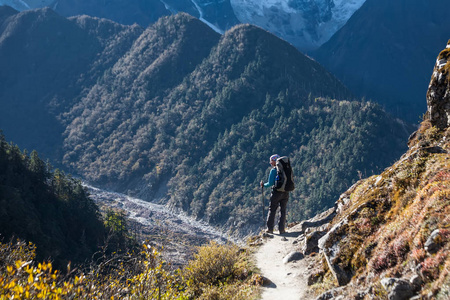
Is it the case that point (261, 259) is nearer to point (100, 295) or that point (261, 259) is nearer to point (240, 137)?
point (100, 295)

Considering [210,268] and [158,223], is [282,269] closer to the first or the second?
[210,268]

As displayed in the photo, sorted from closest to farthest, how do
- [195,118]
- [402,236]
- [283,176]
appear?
[402,236] → [283,176] → [195,118]

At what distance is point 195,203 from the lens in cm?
11512

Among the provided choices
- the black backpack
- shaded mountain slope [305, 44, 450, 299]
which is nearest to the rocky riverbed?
the black backpack

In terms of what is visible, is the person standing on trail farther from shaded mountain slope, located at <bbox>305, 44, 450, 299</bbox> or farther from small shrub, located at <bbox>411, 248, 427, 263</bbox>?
small shrub, located at <bbox>411, 248, 427, 263</bbox>

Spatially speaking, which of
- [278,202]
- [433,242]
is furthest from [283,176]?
[433,242]

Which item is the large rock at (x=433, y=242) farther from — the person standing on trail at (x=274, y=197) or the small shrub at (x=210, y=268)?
the person standing on trail at (x=274, y=197)

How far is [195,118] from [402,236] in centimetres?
14103

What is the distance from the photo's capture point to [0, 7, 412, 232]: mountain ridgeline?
11394cm

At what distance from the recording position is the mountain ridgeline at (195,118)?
374 feet

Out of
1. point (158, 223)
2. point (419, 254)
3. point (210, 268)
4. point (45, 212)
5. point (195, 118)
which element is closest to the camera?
point (419, 254)

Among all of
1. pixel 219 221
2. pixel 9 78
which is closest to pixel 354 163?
pixel 219 221

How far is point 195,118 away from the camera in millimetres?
146375

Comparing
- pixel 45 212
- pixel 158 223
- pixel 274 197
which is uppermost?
pixel 274 197
